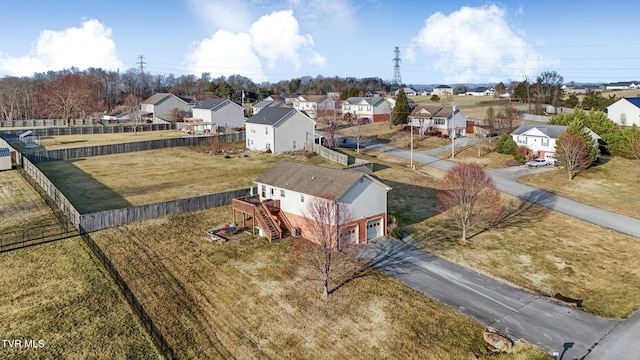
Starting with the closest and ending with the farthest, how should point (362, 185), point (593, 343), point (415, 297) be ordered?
point (593, 343), point (415, 297), point (362, 185)

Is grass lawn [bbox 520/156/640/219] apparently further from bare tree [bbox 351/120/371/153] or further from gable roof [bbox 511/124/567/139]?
bare tree [bbox 351/120/371/153]

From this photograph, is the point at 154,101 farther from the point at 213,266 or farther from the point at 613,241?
the point at 613,241

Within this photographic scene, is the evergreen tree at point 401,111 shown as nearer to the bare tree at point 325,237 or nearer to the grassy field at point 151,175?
the grassy field at point 151,175

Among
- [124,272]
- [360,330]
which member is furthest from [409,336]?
[124,272]

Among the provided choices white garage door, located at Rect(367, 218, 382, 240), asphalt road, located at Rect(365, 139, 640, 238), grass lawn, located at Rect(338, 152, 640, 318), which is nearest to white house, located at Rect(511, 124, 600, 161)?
asphalt road, located at Rect(365, 139, 640, 238)

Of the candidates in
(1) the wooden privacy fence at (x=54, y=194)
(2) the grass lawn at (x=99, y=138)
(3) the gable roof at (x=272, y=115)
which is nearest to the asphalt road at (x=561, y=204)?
(3) the gable roof at (x=272, y=115)

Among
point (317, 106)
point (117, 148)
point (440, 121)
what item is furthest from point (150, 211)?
point (317, 106)
